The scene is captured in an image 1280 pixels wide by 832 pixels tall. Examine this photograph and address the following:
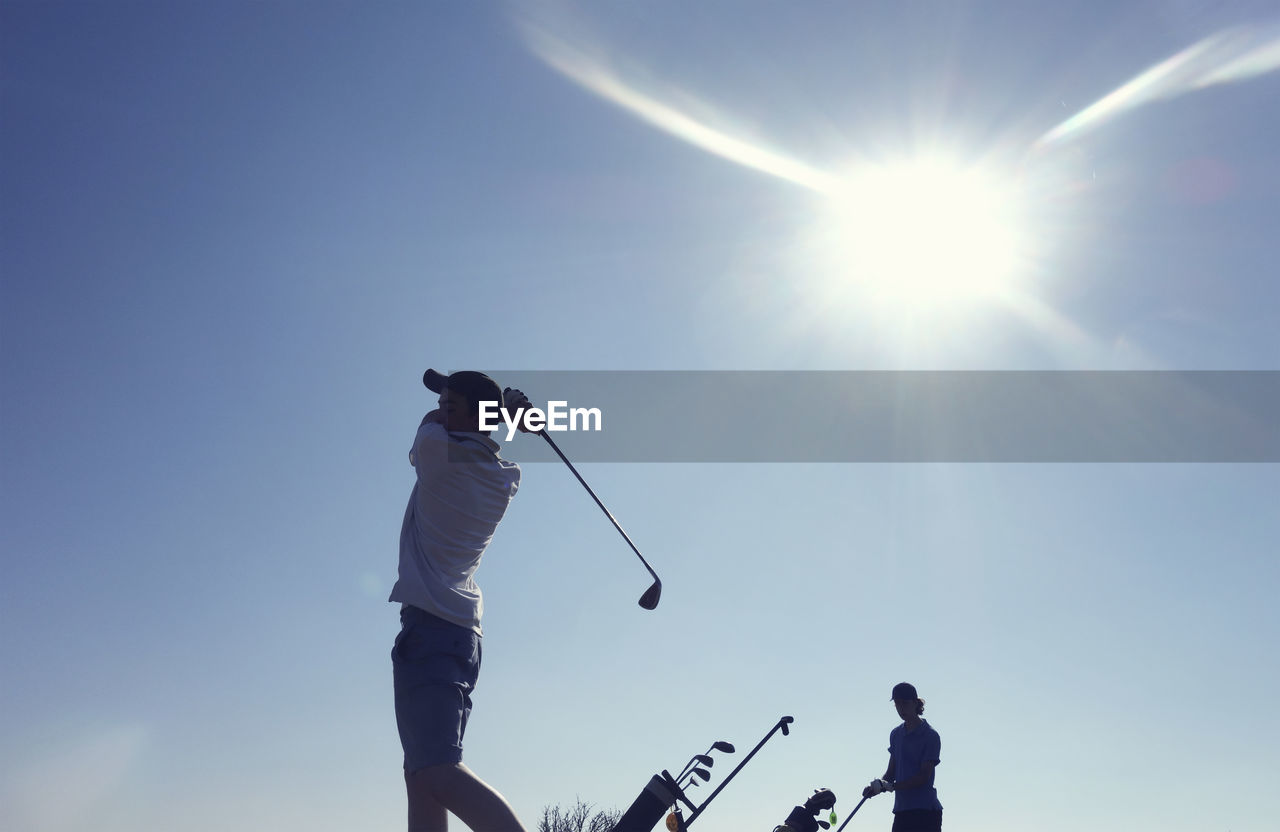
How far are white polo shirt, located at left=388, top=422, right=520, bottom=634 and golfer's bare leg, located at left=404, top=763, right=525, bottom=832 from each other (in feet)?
1.71

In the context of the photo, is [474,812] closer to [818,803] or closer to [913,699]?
[818,803]

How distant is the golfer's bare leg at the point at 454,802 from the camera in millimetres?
2963

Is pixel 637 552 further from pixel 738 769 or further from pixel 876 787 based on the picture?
pixel 876 787

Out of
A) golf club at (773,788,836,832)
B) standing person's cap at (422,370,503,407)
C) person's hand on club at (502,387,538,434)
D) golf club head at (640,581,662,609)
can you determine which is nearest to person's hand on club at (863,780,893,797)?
golf club at (773,788,836,832)

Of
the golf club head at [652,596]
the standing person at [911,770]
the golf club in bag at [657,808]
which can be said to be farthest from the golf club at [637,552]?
the standing person at [911,770]

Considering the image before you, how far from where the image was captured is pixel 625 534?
4441 millimetres

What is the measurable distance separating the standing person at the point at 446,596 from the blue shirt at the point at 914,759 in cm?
494

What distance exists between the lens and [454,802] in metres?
3.00

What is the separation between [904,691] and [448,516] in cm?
526

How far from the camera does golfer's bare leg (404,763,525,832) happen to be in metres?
2.96

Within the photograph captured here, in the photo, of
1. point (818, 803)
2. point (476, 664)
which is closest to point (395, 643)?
point (476, 664)

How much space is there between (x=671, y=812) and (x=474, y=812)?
1067mm

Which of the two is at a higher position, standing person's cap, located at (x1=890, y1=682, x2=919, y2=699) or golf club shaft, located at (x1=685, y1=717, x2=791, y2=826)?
standing person's cap, located at (x1=890, y1=682, x2=919, y2=699)

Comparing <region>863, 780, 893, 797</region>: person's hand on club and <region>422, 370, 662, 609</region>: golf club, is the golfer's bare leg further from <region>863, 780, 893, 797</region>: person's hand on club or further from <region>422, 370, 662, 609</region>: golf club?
<region>863, 780, 893, 797</region>: person's hand on club
